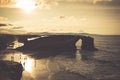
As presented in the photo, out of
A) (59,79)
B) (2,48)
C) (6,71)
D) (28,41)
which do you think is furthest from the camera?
(28,41)

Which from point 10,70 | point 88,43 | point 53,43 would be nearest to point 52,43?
point 53,43

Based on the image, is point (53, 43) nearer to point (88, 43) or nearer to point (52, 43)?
point (52, 43)

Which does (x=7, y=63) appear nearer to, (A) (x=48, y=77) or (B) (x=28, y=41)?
(A) (x=48, y=77)

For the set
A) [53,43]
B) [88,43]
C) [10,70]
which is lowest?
[88,43]

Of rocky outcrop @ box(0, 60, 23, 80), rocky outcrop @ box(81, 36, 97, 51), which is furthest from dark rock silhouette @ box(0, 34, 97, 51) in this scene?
rocky outcrop @ box(0, 60, 23, 80)

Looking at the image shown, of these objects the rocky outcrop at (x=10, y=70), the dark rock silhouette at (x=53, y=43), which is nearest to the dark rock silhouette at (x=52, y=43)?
the dark rock silhouette at (x=53, y=43)

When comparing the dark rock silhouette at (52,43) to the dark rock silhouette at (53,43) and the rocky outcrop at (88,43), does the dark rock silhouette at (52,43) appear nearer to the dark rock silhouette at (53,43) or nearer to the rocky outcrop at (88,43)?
the dark rock silhouette at (53,43)

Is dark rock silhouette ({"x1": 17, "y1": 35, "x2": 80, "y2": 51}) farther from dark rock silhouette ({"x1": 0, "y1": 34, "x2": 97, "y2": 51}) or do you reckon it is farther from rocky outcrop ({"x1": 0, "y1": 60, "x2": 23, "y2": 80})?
rocky outcrop ({"x1": 0, "y1": 60, "x2": 23, "y2": 80})

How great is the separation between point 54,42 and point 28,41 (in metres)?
13.4

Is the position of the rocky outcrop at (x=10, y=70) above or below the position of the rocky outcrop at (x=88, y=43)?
above

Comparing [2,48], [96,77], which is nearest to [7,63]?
[96,77]

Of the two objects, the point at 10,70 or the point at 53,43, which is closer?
the point at 10,70

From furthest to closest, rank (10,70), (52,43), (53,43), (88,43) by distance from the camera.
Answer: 1. (88,43)
2. (53,43)
3. (52,43)
4. (10,70)

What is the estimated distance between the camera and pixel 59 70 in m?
66.8
